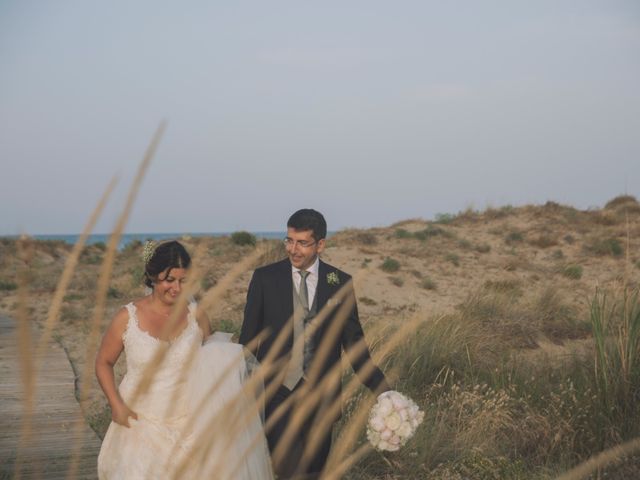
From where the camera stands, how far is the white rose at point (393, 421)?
3.66 metres

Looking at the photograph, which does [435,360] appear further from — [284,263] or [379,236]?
[379,236]

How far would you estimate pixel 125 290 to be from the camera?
18953 millimetres

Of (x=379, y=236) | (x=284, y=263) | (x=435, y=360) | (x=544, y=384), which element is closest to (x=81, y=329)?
(x=435, y=360)

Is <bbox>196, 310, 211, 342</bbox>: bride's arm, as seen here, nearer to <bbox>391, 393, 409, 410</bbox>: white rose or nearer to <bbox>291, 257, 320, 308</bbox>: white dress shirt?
<bbox>291, 257, 320, 308</bbox>: white dress shirt

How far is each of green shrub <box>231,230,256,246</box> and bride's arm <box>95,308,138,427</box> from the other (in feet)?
64.7

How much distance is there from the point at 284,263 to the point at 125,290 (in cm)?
1456

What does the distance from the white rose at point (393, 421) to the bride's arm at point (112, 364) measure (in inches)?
54.9

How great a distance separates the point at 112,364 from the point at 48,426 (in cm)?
335

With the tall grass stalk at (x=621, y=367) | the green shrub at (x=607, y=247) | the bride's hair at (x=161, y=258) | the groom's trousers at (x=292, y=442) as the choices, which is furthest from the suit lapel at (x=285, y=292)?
the green shrub at (x=607, y=247)

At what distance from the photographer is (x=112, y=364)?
15.1 feet

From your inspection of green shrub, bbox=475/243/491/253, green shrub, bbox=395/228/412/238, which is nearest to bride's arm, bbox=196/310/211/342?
green shrub, bbox=475/243/491/253

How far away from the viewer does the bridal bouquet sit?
3666 mm

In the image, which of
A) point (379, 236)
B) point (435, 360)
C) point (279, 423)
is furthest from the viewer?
point (379, 236)

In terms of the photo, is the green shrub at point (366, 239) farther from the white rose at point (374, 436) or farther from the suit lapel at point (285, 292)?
the white rose at point (374, 436)
